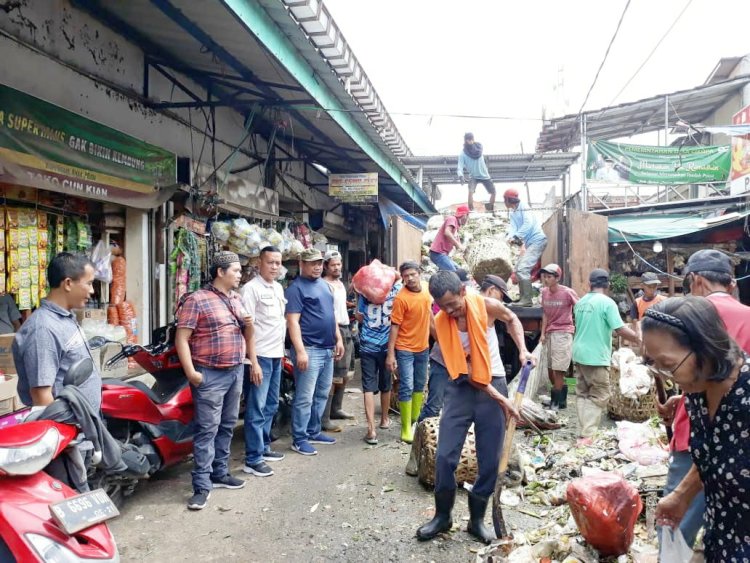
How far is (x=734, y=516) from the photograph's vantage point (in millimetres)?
1677

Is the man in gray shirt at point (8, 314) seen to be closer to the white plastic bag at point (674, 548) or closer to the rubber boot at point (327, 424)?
the rubber boot at point (327, 424)

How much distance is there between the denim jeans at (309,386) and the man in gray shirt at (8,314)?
8.07 feet

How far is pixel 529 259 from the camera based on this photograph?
7766 millimetres

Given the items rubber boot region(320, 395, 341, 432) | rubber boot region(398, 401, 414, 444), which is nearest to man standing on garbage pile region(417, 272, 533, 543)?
rubber boot region(398, 401, 414, 444)

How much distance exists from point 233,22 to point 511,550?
491cm

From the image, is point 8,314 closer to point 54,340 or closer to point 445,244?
point 54,340

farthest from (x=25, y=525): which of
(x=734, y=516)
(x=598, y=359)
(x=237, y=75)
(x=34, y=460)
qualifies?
(x=237, y=75)

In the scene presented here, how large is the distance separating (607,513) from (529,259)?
5230 millimetres

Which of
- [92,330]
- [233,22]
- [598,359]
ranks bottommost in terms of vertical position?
[598,359]

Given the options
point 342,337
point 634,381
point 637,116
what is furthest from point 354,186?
point 637,116

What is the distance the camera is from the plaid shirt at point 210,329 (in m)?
3.87

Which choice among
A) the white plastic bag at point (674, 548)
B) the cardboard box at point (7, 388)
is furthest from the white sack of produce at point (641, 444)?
the cardboard box at point (7, 388)

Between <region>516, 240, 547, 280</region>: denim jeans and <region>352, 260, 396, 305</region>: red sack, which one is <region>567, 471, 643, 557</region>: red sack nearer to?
<region>352, 260, 396, 305</region>: red sack

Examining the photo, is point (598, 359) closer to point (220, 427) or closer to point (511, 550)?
point (511, 550)
